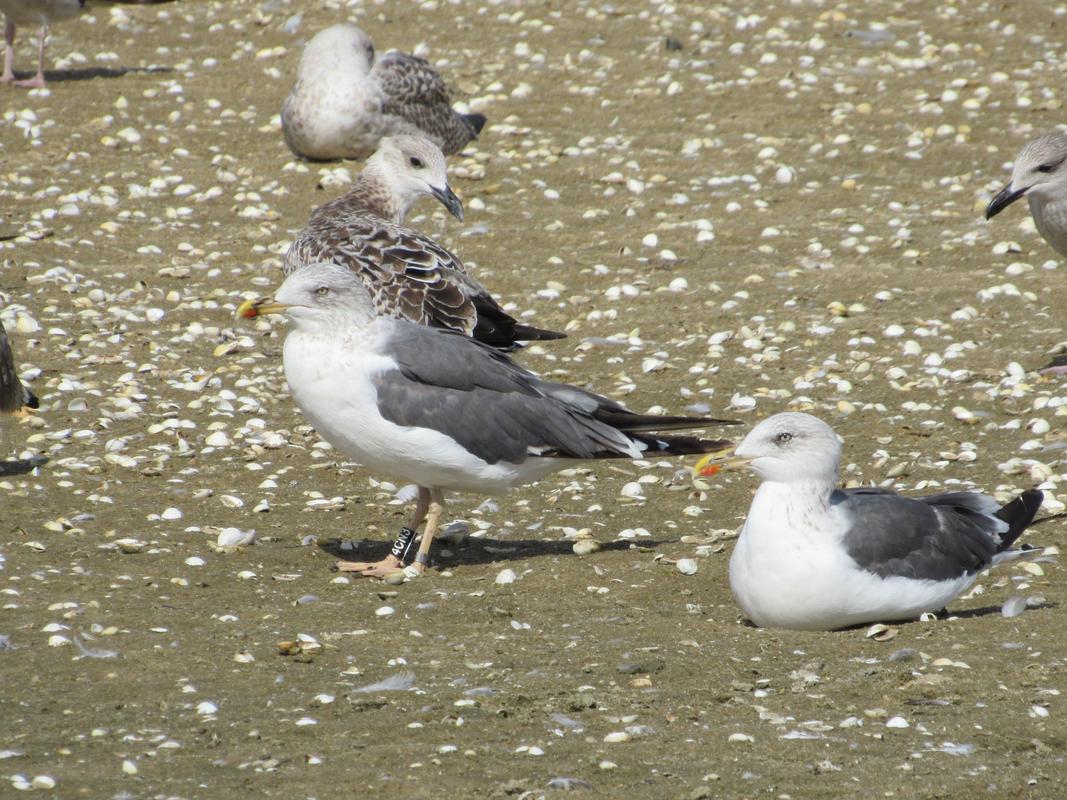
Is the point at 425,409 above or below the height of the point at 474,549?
above

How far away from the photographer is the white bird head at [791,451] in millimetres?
5289

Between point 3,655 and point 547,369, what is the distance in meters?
4.30

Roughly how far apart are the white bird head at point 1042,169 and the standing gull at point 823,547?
13.0 ft

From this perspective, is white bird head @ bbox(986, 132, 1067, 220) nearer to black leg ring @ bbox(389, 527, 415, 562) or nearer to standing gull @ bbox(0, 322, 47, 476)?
black leg ring @ bbox(389, 527, 415, 562)

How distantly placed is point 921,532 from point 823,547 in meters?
0.45

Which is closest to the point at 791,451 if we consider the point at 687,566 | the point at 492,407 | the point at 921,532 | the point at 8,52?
the point at 921,532

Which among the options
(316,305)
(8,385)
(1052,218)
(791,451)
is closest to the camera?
(791,451)

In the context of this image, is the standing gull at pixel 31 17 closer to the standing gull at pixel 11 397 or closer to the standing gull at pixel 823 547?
the standing gull at pixel 11 397

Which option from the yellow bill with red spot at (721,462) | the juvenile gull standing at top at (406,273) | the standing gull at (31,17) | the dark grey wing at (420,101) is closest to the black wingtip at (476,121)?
the dark grey wing at (420,101)

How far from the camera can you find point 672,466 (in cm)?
748

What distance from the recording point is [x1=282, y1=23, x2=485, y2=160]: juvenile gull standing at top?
1173 cm

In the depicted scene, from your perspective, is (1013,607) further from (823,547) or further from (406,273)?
(406,273)

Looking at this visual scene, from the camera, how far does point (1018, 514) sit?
5.73 m

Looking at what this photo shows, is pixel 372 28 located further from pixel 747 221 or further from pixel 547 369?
pixel 547 369
